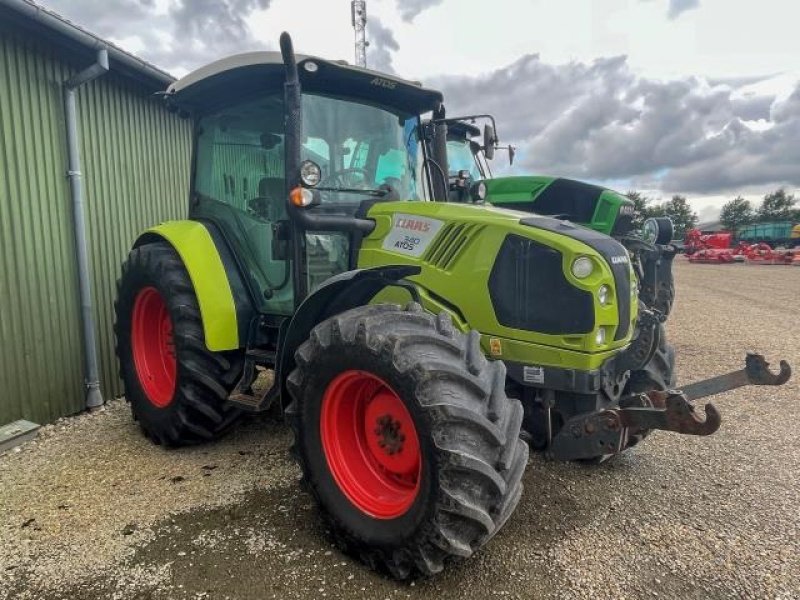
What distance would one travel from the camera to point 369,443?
9.66 ft

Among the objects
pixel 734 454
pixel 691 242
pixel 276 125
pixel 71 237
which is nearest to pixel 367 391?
pixel 276 125

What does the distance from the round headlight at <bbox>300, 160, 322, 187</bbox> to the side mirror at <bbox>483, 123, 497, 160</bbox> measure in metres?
1.85

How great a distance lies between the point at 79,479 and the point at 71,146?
270 cm

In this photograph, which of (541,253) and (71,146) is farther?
(71,146)

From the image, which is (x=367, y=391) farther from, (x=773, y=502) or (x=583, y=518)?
(x=773, y=502)

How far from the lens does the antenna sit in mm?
14945

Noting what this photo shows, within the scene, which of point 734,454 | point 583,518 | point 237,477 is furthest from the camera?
point 734,454

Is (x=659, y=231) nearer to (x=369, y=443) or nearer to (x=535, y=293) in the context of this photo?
(x=535, y=293)

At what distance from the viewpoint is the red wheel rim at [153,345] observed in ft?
14.4

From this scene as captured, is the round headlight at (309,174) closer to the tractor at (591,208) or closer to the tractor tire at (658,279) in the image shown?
the tractor at (591,208)

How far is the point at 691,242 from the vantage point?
103 feet

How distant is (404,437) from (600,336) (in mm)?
1044

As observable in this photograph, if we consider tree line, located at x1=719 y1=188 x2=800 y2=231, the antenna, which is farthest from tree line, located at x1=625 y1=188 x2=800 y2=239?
the antenna

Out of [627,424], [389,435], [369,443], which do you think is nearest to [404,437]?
[389,435]
